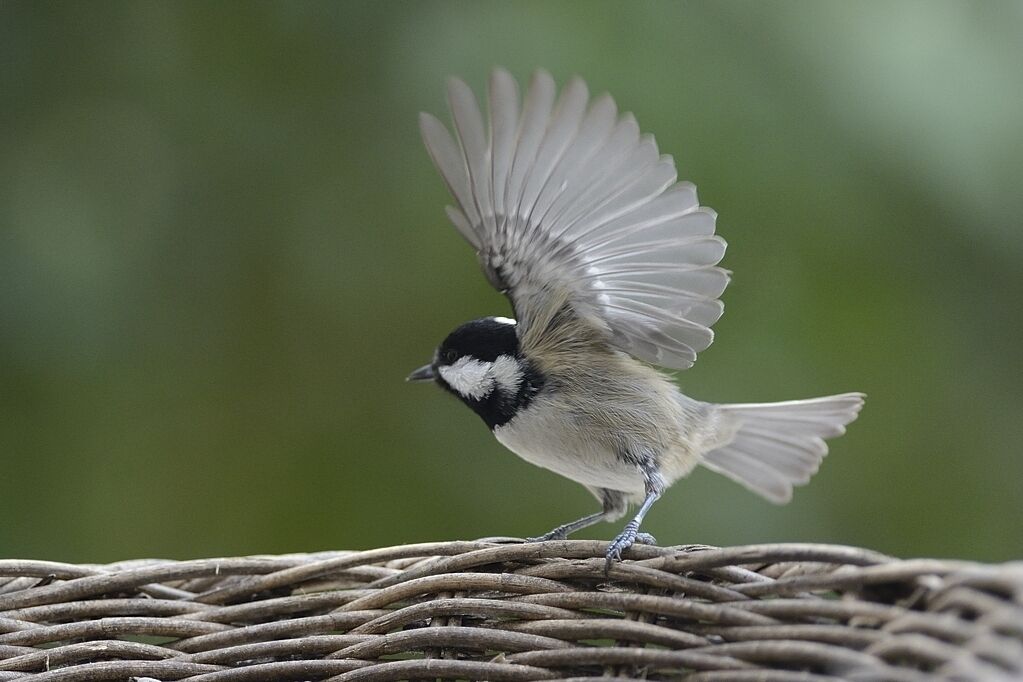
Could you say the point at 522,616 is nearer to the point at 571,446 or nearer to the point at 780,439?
the point at 571,446

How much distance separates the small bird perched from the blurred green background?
90cm

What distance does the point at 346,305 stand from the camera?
2742 mm

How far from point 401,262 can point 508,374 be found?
1.15m

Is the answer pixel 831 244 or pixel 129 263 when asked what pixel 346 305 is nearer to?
pixel 129 263

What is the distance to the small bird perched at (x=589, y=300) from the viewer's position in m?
1.39

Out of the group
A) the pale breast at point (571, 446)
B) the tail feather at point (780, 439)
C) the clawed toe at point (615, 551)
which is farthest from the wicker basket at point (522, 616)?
the tail feather at point (780, 439)

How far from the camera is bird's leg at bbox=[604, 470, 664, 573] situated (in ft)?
3.56

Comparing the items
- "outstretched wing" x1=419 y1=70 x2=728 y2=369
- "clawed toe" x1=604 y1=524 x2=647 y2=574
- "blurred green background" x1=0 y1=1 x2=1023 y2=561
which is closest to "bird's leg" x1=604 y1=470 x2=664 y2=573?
"clawed toe" x1=604 y1=524 x2=647 y2=574

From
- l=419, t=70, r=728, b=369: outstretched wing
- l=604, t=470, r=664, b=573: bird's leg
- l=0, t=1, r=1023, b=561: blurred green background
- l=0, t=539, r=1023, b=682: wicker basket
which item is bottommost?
l=0, t=539, r=1023, b=682: wicker basket

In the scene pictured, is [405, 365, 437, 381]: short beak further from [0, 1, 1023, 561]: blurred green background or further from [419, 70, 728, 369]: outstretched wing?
[0, 1, 1023, 561]: blurred green background

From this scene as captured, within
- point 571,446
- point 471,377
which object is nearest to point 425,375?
point 471,377

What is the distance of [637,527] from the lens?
132 centimetres

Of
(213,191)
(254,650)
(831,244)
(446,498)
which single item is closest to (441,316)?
(446,498)

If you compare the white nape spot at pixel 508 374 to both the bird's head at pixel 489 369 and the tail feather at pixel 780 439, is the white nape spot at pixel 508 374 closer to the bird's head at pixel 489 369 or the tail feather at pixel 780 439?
the bird's head at pixel 489 369
